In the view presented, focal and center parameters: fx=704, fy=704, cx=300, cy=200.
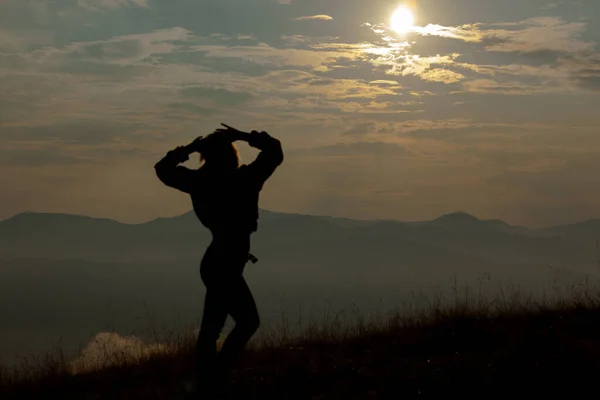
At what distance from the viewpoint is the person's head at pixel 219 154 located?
20.9 feet

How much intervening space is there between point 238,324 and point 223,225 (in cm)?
90

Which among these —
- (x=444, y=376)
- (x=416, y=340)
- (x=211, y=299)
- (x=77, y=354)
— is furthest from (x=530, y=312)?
(x=77, y=354)

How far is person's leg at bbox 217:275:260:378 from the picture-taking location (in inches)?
245

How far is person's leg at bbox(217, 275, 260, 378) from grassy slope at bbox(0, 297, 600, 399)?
0.76 meters

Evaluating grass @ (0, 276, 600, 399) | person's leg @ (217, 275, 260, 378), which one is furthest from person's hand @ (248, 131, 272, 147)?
grass @ (0, 276, 600, 399)

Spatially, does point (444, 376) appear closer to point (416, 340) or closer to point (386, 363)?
point (386, 363)

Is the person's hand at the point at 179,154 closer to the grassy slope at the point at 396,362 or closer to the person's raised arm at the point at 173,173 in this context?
the person's raised arm at the point at 173,173

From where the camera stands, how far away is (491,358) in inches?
303

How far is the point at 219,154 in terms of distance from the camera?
251 inches

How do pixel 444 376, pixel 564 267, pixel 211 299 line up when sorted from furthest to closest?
pixel 564 267 < pixel 444 376 < pixel 211 299

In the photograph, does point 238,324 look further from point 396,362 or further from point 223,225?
point 396,362

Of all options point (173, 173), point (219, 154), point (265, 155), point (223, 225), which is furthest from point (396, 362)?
point (173, 173)

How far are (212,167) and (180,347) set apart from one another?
4895 mm

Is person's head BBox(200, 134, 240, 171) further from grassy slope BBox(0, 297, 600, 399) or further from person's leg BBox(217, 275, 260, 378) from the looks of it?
grassy slope BBox(0, 297, 600, 399)
